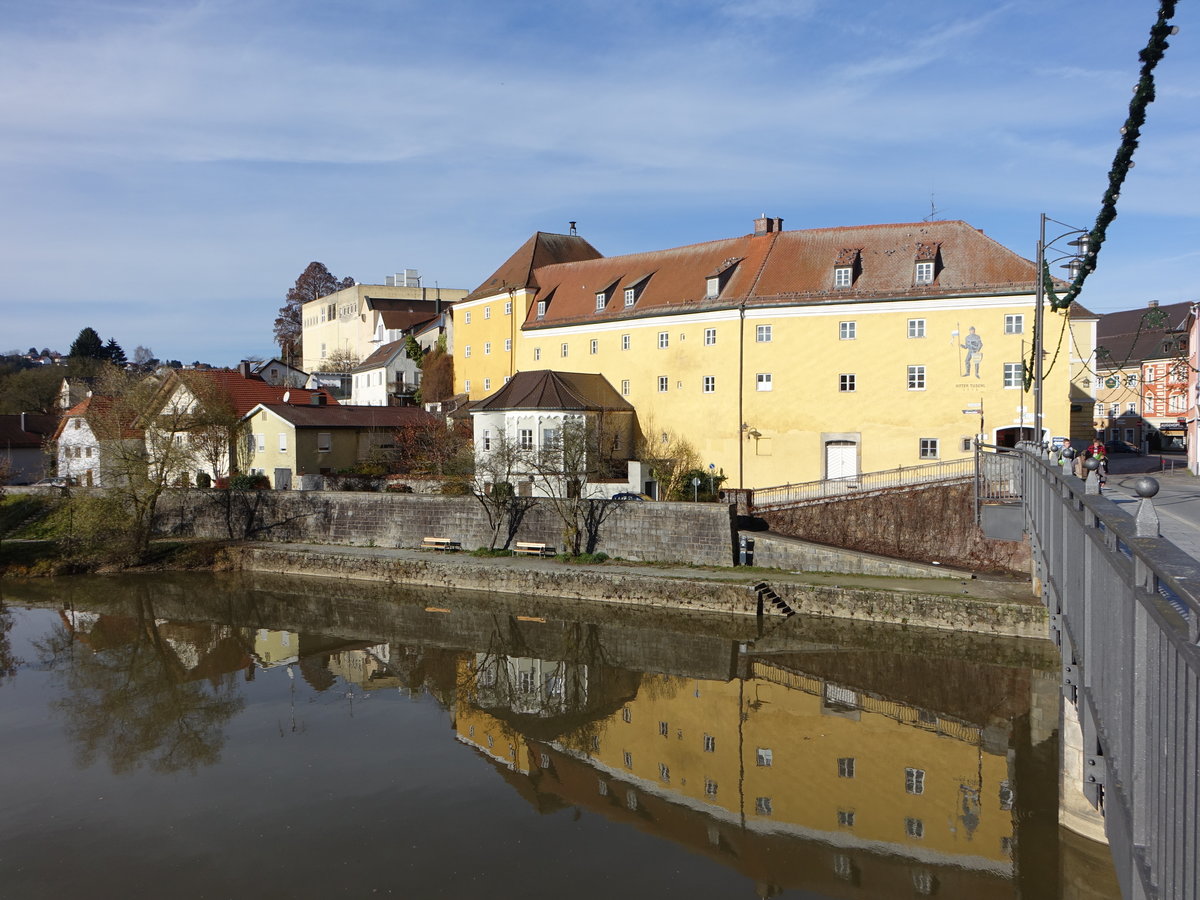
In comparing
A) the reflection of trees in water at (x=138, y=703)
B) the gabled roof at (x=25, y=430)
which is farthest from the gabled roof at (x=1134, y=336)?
the gabled roof at (x=25, y=430)

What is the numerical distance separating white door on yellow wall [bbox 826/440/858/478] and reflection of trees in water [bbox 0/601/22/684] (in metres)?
26.2

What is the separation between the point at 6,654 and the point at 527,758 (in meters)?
16.5

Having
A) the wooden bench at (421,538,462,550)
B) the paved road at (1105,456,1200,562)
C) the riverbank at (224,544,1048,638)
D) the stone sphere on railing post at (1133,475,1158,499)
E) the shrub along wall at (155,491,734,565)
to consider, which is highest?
the stone sphere on railing post at (1133,475,1158,499)

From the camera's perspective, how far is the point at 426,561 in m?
31.8

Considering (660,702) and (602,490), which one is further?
(602,490)

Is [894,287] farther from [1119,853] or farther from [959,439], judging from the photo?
[1119,853]

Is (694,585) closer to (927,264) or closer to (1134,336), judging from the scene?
(927,264)

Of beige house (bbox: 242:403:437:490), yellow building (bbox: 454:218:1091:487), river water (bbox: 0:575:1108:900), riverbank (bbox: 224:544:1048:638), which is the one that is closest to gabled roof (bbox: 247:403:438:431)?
beige house (bbox: 242:403:437:490)

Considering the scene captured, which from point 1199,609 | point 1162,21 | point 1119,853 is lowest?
point 1119,853

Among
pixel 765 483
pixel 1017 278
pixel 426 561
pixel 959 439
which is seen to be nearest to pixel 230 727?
pixel 426 561

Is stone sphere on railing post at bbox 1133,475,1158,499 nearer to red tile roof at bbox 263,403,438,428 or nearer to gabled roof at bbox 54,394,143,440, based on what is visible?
gabled roof at bbox 54,394,143,440

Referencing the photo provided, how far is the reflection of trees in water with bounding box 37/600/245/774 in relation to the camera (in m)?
17.4

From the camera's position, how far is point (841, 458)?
1331 inches

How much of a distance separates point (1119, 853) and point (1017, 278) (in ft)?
96.3
